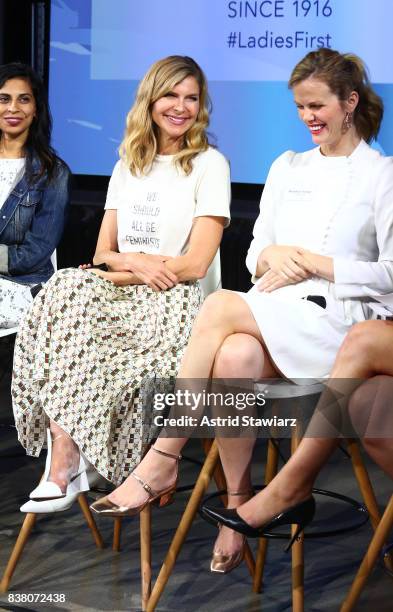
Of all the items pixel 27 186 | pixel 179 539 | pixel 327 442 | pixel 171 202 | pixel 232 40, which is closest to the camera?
pixel 327 442

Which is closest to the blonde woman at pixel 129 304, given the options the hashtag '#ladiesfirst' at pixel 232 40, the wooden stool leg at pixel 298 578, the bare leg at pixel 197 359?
the bare leg at pixel 197 359

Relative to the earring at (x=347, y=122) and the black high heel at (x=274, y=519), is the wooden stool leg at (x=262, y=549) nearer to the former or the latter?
the black high heel at (x=274, y=519)

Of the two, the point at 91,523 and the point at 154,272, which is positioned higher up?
the point at 154,272

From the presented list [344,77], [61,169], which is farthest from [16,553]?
[344,77]

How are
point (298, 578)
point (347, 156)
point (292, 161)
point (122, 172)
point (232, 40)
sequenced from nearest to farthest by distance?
point (298, 578)
point (347, 156)
point (292, 161)
point (122, 172)
point (232, 40)

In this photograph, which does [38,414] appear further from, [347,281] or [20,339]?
[347,281]

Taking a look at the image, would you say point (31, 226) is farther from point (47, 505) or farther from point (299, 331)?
point (299, 331)

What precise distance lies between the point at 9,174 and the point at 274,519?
204 centimetres

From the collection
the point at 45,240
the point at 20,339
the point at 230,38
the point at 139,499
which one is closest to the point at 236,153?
the point at 230,38

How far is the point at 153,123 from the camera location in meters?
3.90

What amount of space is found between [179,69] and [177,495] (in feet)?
5.39

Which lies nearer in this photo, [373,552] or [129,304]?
[373,552]

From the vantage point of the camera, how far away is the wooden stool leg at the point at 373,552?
2984 mm

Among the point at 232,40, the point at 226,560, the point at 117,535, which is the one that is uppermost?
the point at 232,40
